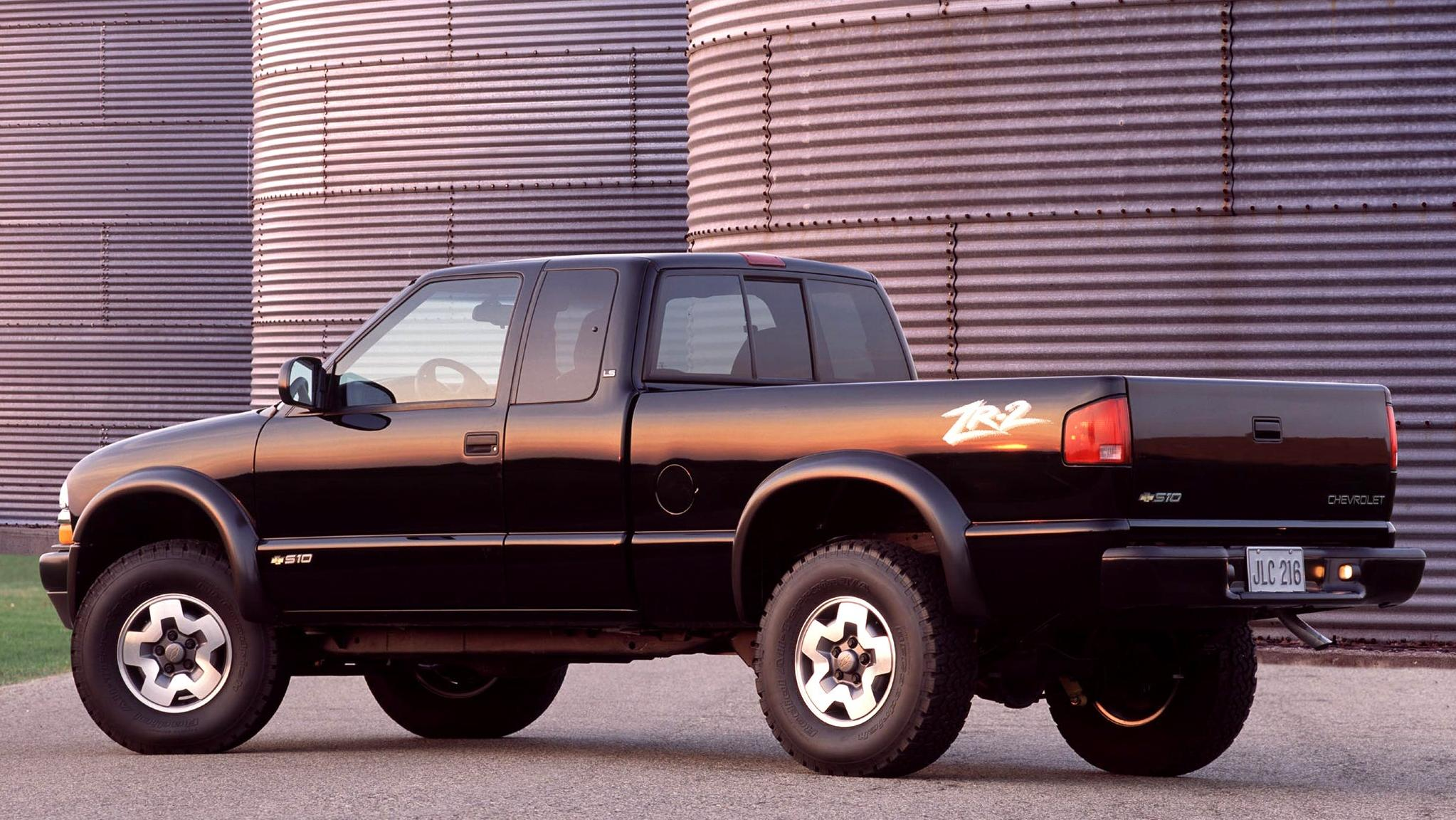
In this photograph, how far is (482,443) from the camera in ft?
28.6

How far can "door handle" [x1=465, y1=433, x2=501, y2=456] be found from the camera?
8695 millimetres

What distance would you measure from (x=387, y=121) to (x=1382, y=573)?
13.7 metres

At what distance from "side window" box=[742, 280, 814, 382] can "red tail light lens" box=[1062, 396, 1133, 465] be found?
1.90 m

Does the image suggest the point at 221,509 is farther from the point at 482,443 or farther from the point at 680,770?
the point at 680,770

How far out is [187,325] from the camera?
2634cm

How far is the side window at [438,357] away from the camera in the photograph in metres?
8.94

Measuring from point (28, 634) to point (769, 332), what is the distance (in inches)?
351

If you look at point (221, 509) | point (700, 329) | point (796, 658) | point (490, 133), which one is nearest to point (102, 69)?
point (490, 133)

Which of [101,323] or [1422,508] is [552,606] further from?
[101,323]

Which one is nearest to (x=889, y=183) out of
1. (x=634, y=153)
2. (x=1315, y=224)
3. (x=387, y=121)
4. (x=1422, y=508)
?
(x=1315, y=224)

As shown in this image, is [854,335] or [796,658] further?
[854,335]

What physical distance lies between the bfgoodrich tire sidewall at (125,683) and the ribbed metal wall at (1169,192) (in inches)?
262

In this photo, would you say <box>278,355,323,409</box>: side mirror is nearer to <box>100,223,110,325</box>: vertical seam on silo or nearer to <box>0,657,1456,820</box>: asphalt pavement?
<box>0,657,1456,820</box>: asphalt pavement

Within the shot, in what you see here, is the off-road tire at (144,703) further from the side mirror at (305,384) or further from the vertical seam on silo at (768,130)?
the vertical seam on silo at (768,130)
